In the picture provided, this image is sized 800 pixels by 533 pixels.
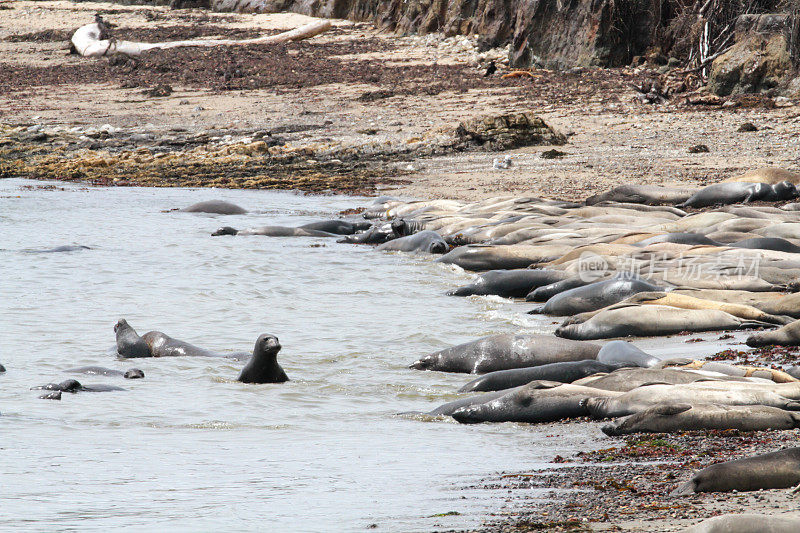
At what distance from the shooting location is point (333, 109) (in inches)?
860

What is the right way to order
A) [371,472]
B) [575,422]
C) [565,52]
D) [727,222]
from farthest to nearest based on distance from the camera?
[565,52]
[727,222]
[575,422]
[371,472]

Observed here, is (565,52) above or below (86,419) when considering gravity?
above

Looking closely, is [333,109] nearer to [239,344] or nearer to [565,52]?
[565,52]

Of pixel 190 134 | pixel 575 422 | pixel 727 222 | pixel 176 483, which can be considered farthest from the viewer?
pixel 190 134

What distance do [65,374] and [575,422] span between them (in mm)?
3720

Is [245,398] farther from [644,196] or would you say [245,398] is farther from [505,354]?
[644,196]

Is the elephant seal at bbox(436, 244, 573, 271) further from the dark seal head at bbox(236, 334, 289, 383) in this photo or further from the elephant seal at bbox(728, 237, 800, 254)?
the dark seal head at bbox(236, 334, 289, 383)

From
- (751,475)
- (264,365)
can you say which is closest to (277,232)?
(264,365)

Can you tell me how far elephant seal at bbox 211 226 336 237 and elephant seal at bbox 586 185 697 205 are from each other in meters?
3.80

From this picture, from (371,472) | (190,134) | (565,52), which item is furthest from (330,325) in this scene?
(565,52)

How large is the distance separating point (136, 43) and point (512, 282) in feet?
86.1

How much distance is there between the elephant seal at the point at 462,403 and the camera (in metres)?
5.39

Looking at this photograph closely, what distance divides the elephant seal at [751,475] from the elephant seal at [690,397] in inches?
55.1

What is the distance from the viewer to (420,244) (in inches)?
471
